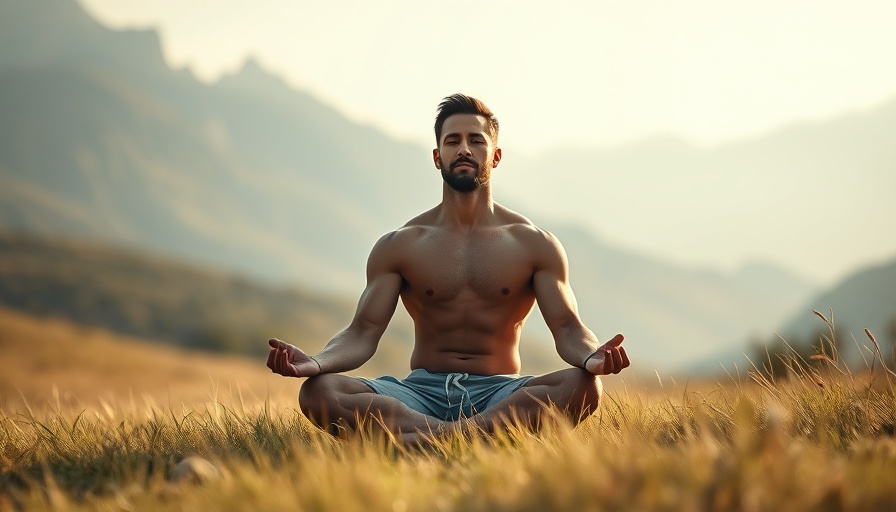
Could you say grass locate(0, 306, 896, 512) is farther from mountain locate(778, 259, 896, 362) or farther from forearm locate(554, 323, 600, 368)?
mountain locate(778, 259, 896, 362)

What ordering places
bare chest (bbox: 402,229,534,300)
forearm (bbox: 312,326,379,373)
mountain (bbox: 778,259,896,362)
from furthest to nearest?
1. mountain (bbox: 778,259,896,362)
2. bare chest (bbox: 402,229,534,300)
3. forearm (bbox: 312,326,379,373)

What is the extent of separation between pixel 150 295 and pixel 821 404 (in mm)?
106702

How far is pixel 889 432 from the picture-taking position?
4.92 meters

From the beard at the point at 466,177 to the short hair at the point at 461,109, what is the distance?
1.00 feet

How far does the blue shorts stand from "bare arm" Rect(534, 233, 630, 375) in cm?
36

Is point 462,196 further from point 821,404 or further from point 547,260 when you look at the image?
point 821,404

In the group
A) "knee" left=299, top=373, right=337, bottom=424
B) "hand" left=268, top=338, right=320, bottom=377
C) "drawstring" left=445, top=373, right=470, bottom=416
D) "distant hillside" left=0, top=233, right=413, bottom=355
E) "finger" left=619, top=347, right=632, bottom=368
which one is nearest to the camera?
"finger" left=619, top=347, right=632, bottom=368

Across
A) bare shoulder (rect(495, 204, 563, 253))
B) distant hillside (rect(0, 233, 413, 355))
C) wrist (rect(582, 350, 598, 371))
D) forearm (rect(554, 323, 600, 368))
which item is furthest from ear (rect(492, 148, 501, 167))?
distant hillside (rect(0, 233, 413, 355))

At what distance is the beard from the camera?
19.5 ft

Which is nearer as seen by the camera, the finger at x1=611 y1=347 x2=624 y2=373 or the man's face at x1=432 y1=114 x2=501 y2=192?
the finger at x1=611 y1=347 x2=624 y2=373

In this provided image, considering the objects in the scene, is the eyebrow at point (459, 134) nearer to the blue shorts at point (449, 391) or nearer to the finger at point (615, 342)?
the blue shorts at point (449, 391)

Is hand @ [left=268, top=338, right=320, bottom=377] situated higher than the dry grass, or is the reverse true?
hand @ [left=268, top=338, right=320, bottom=377]

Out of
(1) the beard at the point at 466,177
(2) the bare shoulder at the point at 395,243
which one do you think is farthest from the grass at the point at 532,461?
(1) the beard at the point at 466,177

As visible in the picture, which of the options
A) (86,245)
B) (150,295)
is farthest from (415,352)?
(86,245)
